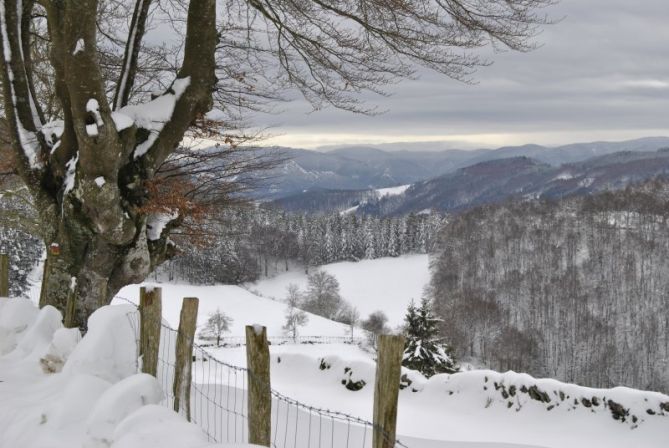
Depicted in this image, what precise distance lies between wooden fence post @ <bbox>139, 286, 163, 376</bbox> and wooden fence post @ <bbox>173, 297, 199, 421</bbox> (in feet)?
1.34

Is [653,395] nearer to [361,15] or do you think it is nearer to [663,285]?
[361,15]

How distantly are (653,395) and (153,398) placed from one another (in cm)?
994

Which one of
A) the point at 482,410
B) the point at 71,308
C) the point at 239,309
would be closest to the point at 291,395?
the point at 482,410

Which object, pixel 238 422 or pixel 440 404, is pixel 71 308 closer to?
pixel 238 422

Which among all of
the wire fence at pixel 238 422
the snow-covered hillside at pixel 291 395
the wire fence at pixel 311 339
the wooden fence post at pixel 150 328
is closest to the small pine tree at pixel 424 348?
the snow-covered hillside at pixel 291 395

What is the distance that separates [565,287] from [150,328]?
8753cm

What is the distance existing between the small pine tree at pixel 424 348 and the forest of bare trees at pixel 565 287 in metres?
38.4

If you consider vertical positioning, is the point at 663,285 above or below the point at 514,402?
below

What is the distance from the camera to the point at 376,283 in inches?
3543

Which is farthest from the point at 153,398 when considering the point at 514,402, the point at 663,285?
the point at 663,285

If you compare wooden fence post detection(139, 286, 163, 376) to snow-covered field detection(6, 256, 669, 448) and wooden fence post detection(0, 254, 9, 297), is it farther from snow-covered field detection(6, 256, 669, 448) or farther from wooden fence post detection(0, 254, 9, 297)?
wooden fence post detection(0, 254, 9, 297)

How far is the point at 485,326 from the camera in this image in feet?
230

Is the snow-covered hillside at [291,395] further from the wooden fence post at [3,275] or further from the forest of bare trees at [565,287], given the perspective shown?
the forest of bare trees at [565,287]

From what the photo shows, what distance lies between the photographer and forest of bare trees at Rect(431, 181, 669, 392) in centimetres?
6532
